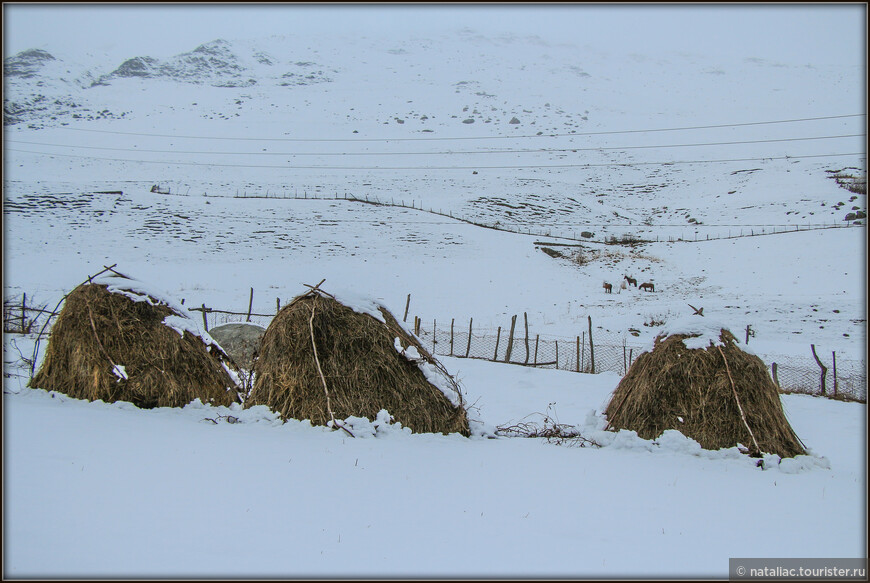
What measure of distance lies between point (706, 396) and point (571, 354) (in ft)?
42.3

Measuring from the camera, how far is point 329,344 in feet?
Result: 27.7

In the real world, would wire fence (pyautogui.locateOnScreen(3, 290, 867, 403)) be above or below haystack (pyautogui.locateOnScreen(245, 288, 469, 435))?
below

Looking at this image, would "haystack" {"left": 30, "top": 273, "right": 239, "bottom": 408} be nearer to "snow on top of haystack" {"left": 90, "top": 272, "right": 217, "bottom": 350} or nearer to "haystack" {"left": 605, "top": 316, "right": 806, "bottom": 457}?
"snow on top of haystack" {"left": 90, "top": 272, "right": 217, "bottom": 350}

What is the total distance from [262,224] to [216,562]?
1506 inches

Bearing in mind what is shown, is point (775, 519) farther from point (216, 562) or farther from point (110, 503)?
point (110, 503)

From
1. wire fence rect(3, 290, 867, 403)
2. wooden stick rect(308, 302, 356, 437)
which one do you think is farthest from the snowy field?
wire fence rect(3, 290, 867, 403)

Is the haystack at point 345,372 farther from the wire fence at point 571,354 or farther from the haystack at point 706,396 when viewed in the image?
the wire fence at point 571,354

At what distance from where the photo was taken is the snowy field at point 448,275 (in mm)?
4566

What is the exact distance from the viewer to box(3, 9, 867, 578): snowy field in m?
4.57

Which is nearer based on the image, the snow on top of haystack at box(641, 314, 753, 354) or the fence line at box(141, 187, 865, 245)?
the snow on top of haystack at box(641, 314, 753, 354)

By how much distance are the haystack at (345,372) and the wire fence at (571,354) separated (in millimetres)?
4640

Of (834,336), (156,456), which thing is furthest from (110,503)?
(834,336)

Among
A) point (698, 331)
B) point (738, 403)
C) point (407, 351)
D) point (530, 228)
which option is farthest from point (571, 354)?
point (530, 228)

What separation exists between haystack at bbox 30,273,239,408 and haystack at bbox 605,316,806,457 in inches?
261
